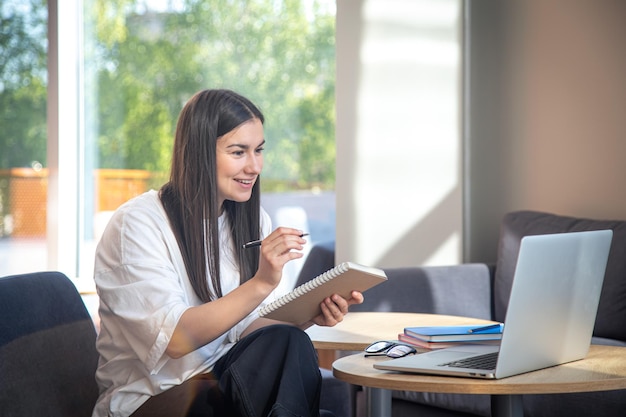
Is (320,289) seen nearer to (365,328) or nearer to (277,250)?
(277,250)

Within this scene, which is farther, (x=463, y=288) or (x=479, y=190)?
(x=479, y=190)

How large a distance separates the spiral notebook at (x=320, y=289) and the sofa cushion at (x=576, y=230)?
1393mm

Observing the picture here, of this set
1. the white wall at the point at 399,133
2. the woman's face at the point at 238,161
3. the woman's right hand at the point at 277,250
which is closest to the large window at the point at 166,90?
the white wall at the point at 399,133

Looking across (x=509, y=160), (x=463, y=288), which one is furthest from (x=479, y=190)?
(x=463, y=288)

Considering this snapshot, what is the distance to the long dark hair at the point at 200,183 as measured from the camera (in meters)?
2.00

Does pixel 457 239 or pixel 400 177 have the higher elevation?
pixel 400 177

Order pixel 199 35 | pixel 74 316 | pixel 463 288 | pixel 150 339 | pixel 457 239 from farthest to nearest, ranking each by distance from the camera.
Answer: pixel 199 35, pixel 457 239, pixel 463 288, pixel 74 316, pixel 150 339

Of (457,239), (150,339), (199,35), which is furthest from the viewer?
(199,35)

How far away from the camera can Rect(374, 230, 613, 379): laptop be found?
4.73 feet

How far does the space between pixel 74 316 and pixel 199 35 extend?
302 centimetres

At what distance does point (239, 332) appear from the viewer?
7.09 feet

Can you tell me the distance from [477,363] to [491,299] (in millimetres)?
1898

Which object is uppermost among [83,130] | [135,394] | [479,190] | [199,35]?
[199,35]

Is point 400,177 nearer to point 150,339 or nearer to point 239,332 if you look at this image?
point 239,332
